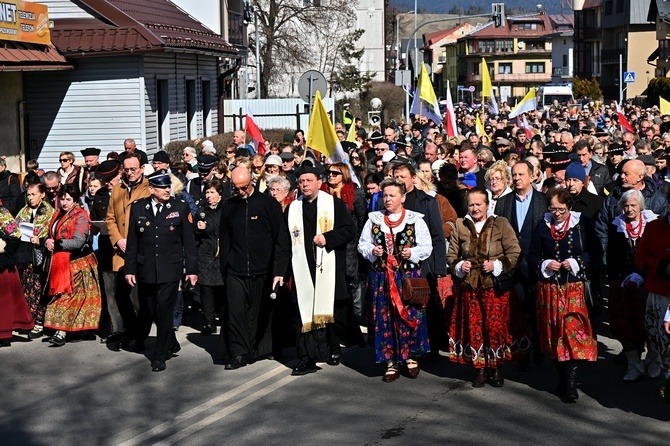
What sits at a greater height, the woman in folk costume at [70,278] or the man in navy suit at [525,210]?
the man in navy suit at [525,210]

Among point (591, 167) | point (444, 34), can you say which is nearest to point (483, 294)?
point (591, 167)

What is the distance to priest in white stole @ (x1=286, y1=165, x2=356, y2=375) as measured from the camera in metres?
10.4

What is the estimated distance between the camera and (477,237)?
31.5 ft

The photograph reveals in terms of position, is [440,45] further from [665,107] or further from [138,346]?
[138,346]

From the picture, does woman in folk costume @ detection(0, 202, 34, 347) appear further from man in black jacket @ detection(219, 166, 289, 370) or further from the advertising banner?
the advertising banner

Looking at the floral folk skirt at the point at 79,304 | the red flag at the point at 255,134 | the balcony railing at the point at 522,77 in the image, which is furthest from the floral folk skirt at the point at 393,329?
the balcony railing at the point at 522,77

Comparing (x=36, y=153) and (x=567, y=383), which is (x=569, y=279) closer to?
(x=567, y=383)

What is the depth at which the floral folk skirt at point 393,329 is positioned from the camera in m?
9.89

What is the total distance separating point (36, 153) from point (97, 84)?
81.1 inches

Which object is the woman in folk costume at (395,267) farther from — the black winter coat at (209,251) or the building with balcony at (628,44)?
the building with balcony at (628,44)

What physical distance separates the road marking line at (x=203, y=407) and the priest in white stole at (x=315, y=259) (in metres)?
0.31

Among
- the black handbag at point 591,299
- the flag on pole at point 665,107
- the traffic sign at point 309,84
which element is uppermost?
the traffic sign at point 309,84

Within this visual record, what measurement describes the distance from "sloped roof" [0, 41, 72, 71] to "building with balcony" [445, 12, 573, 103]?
129409 mm

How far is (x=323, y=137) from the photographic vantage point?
12.2m
